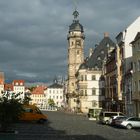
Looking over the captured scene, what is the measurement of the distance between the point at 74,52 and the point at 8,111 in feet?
354

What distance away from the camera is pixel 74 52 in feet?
444

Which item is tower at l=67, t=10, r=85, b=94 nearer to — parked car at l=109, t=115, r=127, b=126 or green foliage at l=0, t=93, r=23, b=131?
parked car at l=109, t=115, r=127, b=126

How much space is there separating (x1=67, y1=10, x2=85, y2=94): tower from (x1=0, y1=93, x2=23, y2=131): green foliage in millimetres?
103226

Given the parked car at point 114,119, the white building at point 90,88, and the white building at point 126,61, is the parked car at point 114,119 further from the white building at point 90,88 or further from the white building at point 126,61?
the white building at point 90,88

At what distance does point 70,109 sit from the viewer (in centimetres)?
13150

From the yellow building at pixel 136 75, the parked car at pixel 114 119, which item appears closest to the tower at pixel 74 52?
the yellow building at pixel 136 75

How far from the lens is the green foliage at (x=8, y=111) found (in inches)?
1088

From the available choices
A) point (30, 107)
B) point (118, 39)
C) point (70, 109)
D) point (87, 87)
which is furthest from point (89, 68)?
point (30, 107)

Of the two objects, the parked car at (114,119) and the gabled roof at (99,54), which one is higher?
the gabled roof at (99,54)

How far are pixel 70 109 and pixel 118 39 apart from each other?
61.1 meters

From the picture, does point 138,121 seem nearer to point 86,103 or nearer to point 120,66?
point 120,66

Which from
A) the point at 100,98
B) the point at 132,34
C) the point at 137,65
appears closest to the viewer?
the point at 137,65

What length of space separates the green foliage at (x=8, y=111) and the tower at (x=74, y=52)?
339ft

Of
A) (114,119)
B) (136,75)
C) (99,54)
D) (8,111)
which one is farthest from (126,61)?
(99,54)
